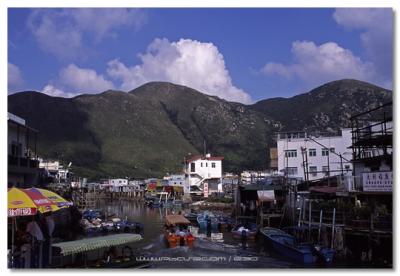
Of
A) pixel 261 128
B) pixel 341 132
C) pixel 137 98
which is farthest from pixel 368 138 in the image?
pixel 137 98

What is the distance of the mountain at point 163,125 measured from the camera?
71625mm

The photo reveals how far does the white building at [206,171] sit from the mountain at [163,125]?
8447 millimetres

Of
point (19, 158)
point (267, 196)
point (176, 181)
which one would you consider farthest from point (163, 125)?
point (19, 158)

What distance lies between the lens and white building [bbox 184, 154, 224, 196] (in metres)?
68.1

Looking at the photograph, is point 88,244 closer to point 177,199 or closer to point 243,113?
point 177,199

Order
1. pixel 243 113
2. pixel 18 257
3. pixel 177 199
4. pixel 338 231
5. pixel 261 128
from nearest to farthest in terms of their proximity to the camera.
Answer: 1. pixel 18 257
2. pixel 338 231
3. pixel 177 199
4. pixel 261 128
5. pixel 243 113

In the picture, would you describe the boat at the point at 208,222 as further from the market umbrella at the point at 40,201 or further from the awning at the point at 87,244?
the market umbrella at the point at 40,201

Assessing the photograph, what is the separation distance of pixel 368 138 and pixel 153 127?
9295 centimetres

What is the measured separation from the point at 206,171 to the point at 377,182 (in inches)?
1965

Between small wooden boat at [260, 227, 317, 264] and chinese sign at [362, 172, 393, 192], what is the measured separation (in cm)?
353

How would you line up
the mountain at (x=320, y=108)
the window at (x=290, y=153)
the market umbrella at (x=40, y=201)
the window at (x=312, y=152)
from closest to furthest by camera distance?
the market umbrella at (x=40, y=201), the window at (x=312, y=152), the window at (x=290, y=153), the mountain at (x=320, y=108)

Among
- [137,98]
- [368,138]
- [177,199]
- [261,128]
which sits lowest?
[177,199]

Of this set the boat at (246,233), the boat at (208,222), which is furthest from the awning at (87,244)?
the boat at (208,222)

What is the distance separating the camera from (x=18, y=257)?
1145cm
